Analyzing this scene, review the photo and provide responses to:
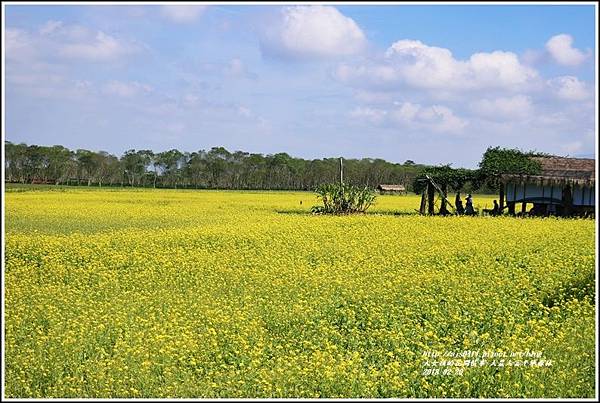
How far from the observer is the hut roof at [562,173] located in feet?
89.4

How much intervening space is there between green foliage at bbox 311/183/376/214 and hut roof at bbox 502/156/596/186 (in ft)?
19.1

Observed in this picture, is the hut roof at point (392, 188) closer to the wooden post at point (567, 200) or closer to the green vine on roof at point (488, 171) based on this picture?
the green vine on roof at point (488, 171)

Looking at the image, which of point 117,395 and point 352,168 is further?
point 352,168

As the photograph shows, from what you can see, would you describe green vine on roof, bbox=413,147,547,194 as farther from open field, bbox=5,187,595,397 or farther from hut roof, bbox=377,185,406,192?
hut roof, bbox=377,185,406,192

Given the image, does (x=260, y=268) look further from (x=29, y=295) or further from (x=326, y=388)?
(x=326, y=388)

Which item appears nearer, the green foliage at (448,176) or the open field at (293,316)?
the open field at (293,316)

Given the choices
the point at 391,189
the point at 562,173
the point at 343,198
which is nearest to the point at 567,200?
the point at 562,173

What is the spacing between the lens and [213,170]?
90312mm

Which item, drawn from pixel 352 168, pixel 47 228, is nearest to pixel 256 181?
pixel 352 168

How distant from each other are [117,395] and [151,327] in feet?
7.13

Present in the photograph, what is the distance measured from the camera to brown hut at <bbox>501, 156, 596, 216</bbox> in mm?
27625

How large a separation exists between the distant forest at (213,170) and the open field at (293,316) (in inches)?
2403

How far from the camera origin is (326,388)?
19.4 ft

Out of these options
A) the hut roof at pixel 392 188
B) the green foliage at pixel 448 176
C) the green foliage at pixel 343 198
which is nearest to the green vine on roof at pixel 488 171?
the green foliage at pixel 448 176
